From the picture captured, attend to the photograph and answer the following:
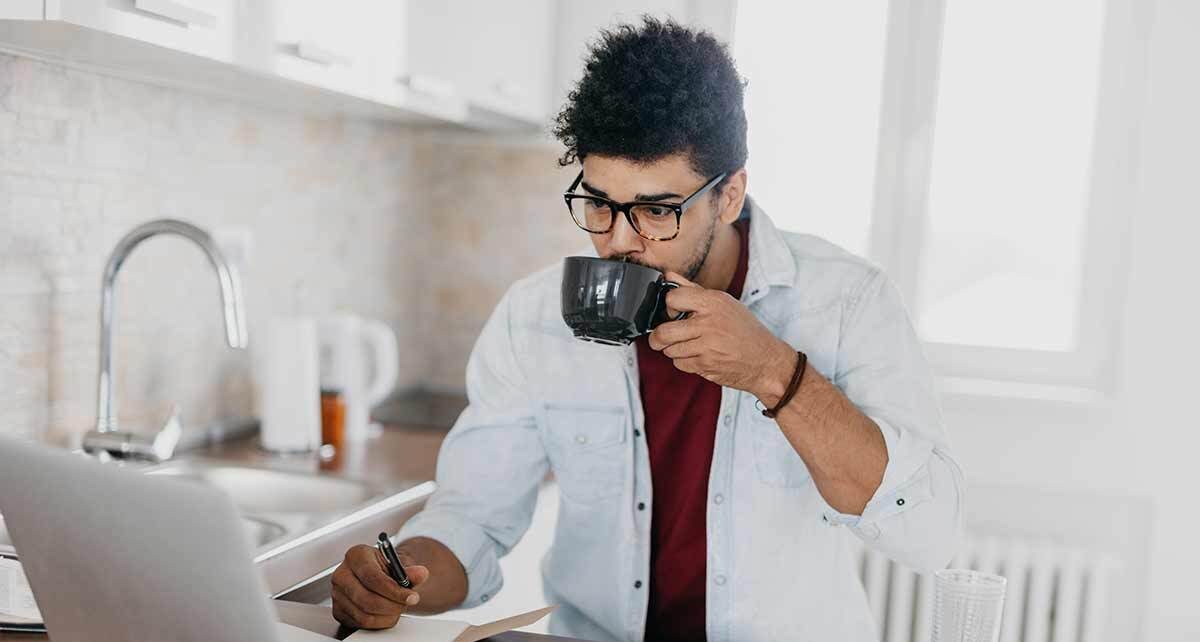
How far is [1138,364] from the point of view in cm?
244

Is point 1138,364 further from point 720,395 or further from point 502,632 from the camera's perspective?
point 502,632

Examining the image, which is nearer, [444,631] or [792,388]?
[444,631]

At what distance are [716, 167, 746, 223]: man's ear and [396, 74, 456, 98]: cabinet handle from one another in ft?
2.45

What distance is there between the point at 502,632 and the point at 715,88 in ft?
2.17

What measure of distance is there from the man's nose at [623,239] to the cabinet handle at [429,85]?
0.77 metres

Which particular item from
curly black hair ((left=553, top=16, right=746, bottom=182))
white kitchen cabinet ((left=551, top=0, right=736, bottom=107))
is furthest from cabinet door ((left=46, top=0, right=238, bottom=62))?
white kitchen cabinet ((left=551, top=0, right=736, bottom=107))

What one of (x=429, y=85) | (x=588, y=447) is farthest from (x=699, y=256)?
(x=429, y=85)

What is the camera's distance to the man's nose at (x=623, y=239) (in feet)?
4.17

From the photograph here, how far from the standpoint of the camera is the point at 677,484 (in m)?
1.47

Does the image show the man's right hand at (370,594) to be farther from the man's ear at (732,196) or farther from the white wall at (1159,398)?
the white wall at (1159,398)

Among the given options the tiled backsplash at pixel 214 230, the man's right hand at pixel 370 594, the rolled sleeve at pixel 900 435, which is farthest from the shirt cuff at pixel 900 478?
→ the tiled backsplash at pixel 214 230

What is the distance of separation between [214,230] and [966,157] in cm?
173

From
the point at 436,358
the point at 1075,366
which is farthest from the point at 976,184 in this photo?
the point at 436,358

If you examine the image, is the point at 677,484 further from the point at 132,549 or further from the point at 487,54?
the point at 487,54
